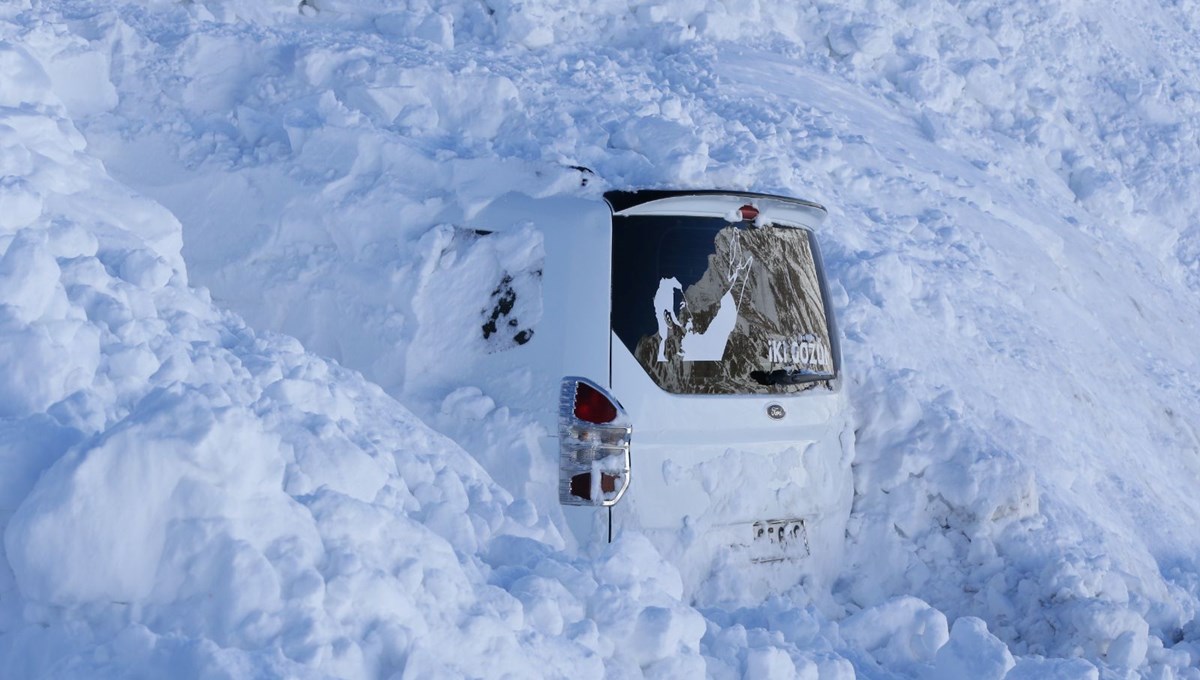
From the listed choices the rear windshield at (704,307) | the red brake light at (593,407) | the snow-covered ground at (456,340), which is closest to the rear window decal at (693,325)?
the rear windshield at (704,307)

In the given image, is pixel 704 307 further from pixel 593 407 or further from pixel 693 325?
pixel 593 407

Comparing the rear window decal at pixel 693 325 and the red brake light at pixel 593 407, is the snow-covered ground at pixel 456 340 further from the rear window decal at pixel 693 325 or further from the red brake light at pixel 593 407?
the rear window decal at pixel 693 325

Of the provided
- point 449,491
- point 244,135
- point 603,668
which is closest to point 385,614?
point 603,668

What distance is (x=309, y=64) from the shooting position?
798 centimetres

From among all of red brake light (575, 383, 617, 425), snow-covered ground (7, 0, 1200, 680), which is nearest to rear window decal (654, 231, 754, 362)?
red brake light (575, 383, 617, 425)

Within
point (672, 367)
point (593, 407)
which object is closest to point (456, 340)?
point (593, 407)

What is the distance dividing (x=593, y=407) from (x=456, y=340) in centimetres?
91

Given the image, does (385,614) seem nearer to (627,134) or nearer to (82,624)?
(82,624)

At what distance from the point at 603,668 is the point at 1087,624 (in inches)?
121

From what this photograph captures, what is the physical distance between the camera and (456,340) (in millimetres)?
5434

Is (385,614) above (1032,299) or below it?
below

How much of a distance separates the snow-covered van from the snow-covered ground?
0.71 ft

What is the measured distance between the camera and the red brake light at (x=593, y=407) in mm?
4770

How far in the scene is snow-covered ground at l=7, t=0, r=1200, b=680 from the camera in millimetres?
2850
